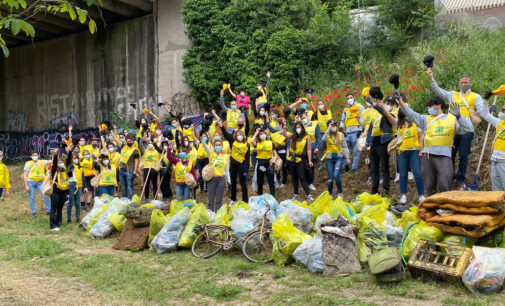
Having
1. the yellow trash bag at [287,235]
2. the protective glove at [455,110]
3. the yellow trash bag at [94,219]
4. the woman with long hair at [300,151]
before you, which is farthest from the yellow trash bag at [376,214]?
the yellow trash bag at [94,219]

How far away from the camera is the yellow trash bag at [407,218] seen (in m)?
6.39

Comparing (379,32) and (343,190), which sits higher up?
(379,32)

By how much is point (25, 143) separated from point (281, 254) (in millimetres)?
26091

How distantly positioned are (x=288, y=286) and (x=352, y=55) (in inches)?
477

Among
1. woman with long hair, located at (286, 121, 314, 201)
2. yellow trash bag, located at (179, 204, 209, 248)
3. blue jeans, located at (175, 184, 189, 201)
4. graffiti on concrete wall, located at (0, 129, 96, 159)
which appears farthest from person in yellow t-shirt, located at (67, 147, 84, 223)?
graffiti on concrete wall, located at (0, 129, 96, 159)

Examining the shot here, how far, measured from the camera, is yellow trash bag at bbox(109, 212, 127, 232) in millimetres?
9203

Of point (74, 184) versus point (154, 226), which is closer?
point (154, 226)

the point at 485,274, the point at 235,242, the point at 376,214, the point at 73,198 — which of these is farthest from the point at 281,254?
the point at 73,198

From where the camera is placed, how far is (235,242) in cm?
727

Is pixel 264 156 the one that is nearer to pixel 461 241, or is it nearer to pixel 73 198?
pixel 73 198

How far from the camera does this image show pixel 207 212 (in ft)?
27.0

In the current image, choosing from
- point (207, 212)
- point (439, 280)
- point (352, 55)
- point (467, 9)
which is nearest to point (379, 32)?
point (352, 55)

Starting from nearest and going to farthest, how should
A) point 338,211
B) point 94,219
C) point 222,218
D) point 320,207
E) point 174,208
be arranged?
point 338,211 < point 320,207 < point 222,218 < point 174,208 < point 94,219

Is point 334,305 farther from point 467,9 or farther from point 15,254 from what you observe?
point 467,9
